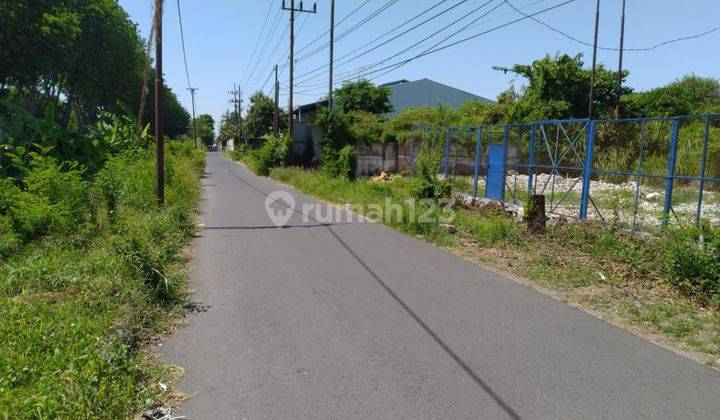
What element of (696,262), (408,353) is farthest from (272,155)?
(408,353)

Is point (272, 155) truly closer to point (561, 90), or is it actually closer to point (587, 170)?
point (561, 90)

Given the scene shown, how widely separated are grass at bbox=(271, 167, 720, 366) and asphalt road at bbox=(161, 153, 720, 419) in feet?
1.53

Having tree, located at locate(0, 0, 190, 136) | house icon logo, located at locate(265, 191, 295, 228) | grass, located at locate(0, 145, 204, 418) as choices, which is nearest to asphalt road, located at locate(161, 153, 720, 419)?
grass, located at locate(0, 145, 204, 418)

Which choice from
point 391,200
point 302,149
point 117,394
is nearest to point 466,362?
point 117,394

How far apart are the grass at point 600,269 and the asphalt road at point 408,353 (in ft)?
1.53

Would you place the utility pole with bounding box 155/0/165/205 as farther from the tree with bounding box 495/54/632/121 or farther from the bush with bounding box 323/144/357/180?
the tree with bounding box 495/54/632/121

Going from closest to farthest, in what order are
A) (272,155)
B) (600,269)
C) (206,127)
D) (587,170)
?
1. (600,269)
2. (587,170)
3. (272,155)
4. (206,127)

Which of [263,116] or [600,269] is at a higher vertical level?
[263,116]

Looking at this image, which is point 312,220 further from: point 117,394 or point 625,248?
point 117,394

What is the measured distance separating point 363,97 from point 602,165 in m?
20.8

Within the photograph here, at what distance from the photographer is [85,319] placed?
4.92 m

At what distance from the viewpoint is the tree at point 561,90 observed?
26.8m

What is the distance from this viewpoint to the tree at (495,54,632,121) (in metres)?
26.8

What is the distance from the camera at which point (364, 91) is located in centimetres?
3541
